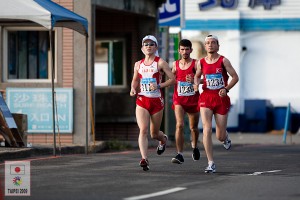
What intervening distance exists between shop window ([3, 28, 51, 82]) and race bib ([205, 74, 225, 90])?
10.4 metres

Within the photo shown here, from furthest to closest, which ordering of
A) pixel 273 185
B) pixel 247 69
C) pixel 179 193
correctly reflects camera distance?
pixel 247 69, pixel 273 185, pixel 179 193

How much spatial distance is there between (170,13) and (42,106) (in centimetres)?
636

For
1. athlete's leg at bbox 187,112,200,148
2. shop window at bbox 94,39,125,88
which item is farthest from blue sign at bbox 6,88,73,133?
athlete's leg at bbox 187,112,200,148

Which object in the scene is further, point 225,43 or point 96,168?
point 225,43

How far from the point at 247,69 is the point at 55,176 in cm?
3052

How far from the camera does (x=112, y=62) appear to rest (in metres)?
31.2

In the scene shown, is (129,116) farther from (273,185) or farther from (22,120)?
(273,185)

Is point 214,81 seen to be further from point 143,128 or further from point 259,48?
point 259,48

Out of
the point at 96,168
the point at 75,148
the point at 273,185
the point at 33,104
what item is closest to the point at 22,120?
the point at 75,148

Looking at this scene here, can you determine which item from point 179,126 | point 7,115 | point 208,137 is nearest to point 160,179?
point 208,137

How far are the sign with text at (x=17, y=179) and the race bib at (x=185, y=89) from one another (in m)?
2.73

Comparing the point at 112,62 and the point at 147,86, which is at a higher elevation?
the point at 112,62

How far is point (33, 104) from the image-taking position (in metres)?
25.7

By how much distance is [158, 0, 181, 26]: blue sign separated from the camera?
3038 centimetres
